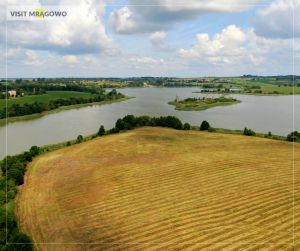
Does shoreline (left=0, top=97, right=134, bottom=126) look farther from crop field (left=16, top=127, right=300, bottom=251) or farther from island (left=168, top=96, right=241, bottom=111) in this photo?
crop field (left=16, top=127, right=300, bottom=251)

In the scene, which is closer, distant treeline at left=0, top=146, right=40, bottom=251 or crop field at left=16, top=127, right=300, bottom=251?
distant treeline at left=0, top=146, right=40, bottom=251

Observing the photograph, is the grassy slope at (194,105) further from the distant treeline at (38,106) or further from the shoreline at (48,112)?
the distant treeline at (38,106)

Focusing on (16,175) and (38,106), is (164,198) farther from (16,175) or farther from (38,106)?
(38,106)

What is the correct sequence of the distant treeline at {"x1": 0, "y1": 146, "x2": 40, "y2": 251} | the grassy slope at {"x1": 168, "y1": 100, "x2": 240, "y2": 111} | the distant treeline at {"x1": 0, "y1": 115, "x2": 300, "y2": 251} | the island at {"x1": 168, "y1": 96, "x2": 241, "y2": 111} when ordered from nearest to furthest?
the distant treeline at {"x1": 0, "y1": 146, "x2": 40, "y2": 251}, the distant treeline at {"x1": 0, "y1": 115, "x2": 300, "y2": 251}, the grassy slope at {"x1": 168, "y1": 100, "x2": 240, "y2": 111}, the island at {"x1": 168, "y1": 96, "x2": 241, "y2": 111}

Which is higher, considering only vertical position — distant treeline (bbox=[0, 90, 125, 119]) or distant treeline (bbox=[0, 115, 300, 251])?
distant treeline (bbox=[0, 90, 125, 119])


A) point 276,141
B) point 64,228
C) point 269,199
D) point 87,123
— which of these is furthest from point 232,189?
point 87,123

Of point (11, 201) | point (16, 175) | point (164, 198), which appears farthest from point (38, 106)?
point (164, 198)

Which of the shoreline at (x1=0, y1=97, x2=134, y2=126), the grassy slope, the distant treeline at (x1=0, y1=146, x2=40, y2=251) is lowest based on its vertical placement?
the distant treeline at (x1=0, y1=146, x2=40, y2=251)

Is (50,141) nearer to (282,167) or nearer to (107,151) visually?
(107,151)

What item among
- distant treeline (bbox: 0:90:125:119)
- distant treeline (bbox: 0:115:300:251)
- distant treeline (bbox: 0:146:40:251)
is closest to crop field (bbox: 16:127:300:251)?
distant treeline (bbox: 0:146:40:251)
